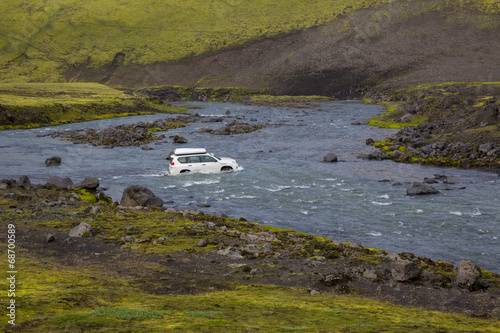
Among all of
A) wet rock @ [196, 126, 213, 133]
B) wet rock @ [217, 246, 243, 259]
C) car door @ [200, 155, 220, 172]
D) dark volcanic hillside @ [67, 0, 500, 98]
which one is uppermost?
dark volcanic hillside @ [67, 0, 500, 98]

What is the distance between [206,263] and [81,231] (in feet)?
20.8

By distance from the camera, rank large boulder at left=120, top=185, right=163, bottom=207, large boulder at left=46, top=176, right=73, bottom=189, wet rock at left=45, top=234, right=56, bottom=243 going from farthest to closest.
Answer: large boulder at left=46, top=176, right=73, bottom=189 < large boulder at left=120, top=185, right=163, bottom=207 < wet rock at left=45, top=234, right=56, bottom=243

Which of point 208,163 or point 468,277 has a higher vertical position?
point 208,163

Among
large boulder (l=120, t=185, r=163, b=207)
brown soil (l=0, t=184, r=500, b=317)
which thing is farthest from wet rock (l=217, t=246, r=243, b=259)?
large boulder (l=120, t=185, r=163, b=207)

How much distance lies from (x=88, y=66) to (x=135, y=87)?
31092 millimetres

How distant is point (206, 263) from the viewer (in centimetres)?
1800

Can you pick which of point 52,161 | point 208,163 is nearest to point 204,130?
point 52,161

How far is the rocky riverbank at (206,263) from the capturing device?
14516 mm

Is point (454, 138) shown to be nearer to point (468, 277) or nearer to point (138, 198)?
point (138, 198)

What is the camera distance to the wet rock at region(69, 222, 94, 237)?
2021 cm

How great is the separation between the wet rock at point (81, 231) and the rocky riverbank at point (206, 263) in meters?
0.04

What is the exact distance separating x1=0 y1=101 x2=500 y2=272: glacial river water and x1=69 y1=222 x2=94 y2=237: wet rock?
9826 mm

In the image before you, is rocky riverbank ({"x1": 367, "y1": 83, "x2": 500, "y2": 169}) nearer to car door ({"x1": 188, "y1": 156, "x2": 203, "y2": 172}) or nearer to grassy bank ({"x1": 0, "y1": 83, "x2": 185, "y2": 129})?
car door ({"x1": 188, "y1": 156, "x2": 203, "y2": 172})

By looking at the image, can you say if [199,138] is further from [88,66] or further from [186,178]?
[88,66]
